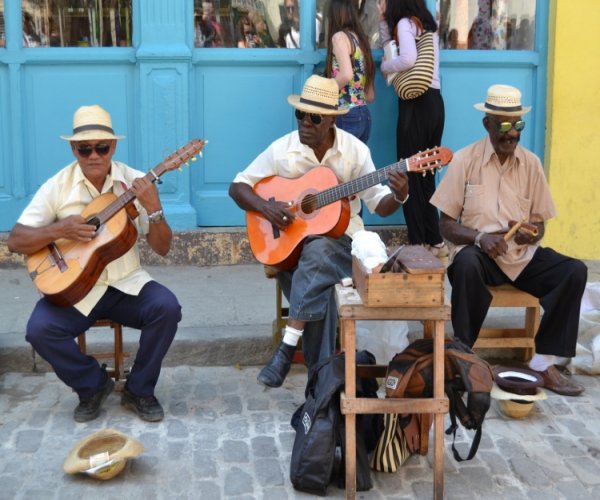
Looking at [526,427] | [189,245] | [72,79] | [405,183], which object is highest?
[72,79]

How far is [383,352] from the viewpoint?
4.97 metres

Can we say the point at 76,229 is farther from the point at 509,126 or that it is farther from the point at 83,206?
the point at 509,126

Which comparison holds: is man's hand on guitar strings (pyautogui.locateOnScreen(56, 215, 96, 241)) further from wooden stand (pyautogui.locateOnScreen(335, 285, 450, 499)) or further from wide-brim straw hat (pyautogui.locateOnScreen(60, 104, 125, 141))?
wooden stand (pyautogui.locateOnScreen(335, 285, 450, 499))

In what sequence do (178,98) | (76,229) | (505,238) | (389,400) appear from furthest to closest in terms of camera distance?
(178,98)
(505,238)
(76,229)
(389,400)

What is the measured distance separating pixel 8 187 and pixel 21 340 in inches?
68.7

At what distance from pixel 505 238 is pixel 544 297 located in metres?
0.36

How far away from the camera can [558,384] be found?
4.79 meters

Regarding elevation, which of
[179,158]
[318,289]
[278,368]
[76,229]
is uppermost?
[179,158]

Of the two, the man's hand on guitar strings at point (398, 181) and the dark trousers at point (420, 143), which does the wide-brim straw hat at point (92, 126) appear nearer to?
the man's hand on guitar strings at point (398, 181)

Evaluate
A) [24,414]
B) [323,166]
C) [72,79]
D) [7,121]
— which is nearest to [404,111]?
[323,166]

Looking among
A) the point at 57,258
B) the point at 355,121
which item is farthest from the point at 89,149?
the point at 355,121

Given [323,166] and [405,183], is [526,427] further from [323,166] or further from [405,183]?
[323,166]

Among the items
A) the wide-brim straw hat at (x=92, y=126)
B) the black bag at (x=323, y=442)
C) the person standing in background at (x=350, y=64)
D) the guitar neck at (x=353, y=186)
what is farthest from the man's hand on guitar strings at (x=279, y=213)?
the person standing in background at (x=350, y=64)

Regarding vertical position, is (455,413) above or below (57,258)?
below
